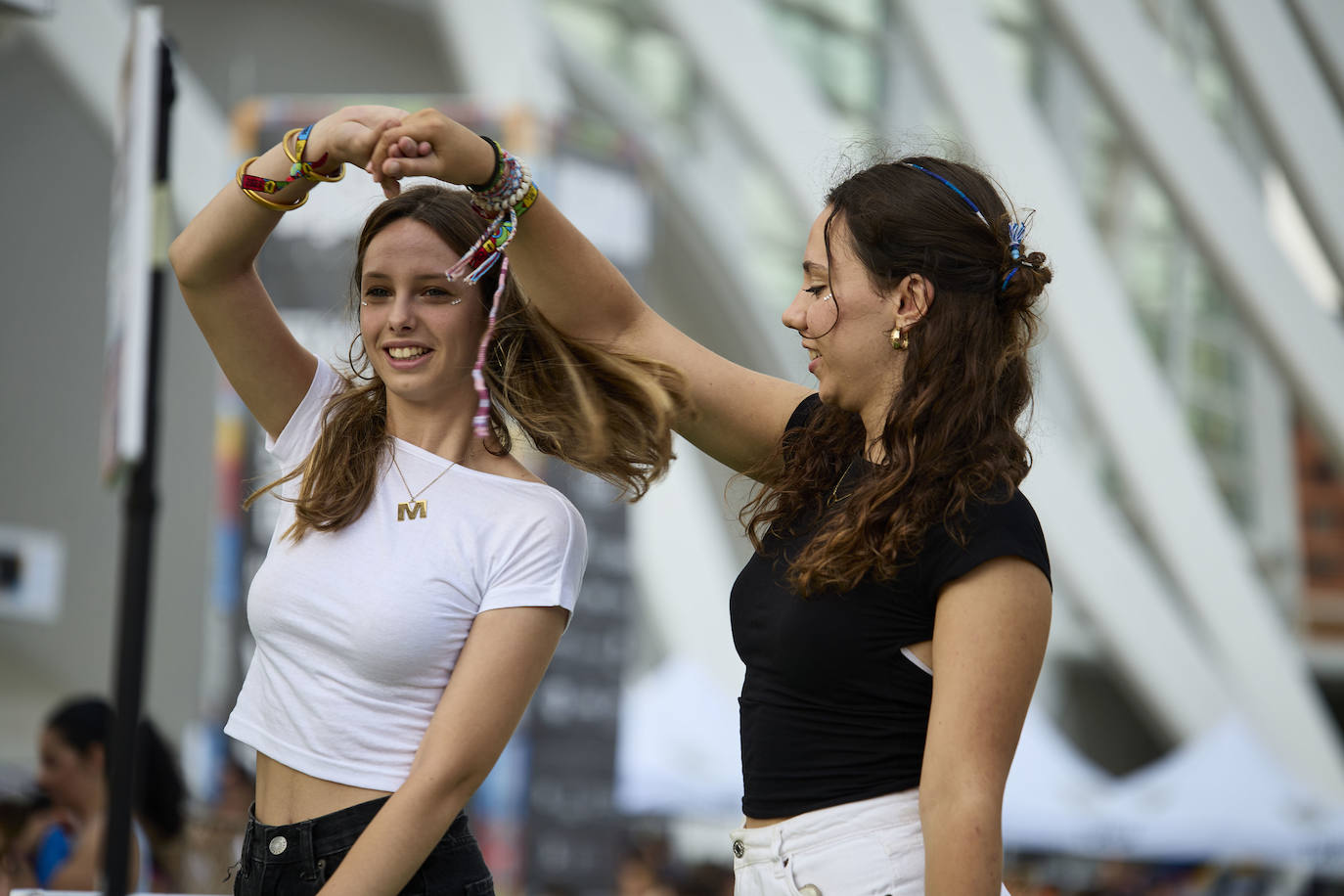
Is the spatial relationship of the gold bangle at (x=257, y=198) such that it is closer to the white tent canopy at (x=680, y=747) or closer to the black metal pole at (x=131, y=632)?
the black metal pole at (x=131, y=632)

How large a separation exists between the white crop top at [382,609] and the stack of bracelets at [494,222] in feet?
0.45

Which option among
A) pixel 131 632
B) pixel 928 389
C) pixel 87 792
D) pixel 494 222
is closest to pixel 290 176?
pixel 494 222

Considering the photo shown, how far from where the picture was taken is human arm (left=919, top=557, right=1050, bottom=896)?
1.59 meters

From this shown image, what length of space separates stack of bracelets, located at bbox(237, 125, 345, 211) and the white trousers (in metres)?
0.99

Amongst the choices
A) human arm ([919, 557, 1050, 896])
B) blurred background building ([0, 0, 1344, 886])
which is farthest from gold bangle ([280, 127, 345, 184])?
blurred background building ([0, 0, 1344, 886])

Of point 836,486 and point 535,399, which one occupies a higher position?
point 535,399

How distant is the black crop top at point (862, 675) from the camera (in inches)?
66.8

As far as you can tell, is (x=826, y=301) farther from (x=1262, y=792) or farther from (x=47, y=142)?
(x=47, y=142)

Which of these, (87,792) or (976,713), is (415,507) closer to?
(976,713)

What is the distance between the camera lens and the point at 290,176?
1.83m

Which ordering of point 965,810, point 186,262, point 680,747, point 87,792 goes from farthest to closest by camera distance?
point 680,747 → point 87,792 → point 186,262 → point 965,810

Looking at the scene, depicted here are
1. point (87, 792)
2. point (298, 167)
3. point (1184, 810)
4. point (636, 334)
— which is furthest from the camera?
point (1184, 810)

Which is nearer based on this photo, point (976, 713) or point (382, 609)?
point (976, 713)

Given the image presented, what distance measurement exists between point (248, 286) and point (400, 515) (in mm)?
392
